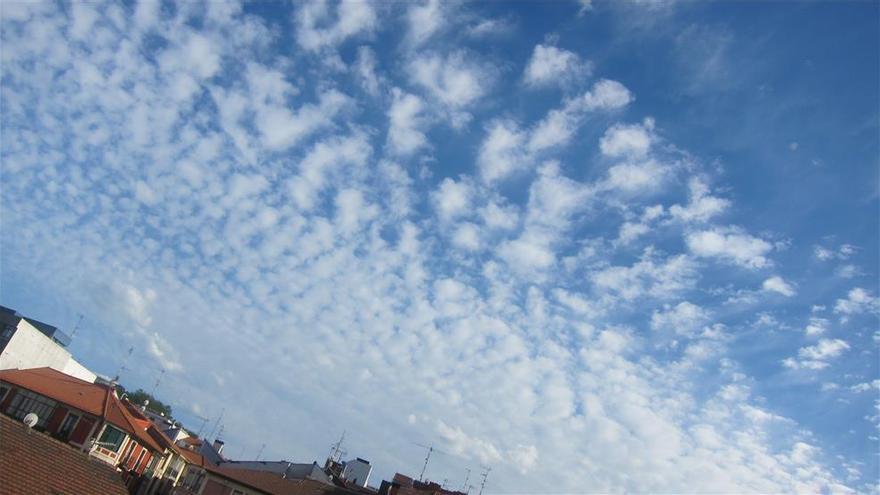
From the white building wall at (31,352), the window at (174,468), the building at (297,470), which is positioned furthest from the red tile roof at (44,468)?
the white building wall at (31,352)

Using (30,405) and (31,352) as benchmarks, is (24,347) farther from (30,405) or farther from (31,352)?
(30,405)

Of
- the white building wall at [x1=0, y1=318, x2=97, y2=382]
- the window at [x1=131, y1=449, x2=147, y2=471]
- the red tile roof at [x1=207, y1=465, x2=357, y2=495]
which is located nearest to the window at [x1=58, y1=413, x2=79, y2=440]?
the window at [x1=131, y1=449, x2=147, y2=471]

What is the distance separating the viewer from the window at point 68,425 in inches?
1794

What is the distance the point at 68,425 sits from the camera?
46.1 metres

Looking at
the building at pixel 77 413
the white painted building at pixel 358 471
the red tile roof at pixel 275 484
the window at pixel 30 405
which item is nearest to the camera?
the building at pixel 77 413

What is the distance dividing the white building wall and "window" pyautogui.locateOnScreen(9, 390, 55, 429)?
18.1 m

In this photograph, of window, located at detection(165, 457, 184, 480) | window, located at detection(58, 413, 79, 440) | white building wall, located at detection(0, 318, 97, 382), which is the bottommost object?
window, located at detection(165, 457, 184, 480)

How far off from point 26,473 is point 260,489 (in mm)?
29478

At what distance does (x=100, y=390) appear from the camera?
51.0m

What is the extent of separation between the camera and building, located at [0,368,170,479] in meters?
45.8

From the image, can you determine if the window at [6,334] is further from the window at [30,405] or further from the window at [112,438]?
the window at [112,438]

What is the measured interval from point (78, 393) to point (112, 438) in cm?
526

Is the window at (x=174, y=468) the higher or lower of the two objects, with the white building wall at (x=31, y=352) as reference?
lower

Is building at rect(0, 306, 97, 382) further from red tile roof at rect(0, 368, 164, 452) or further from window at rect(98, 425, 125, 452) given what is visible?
window at rect(98, 425, 125, 452)
